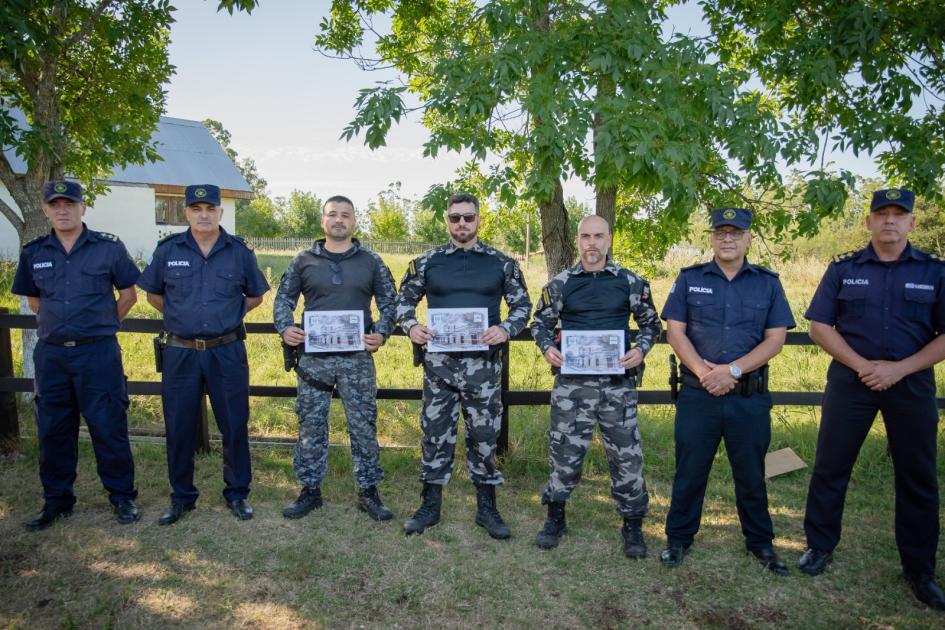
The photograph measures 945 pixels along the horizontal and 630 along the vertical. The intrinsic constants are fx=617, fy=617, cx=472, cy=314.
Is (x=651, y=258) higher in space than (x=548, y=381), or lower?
higher

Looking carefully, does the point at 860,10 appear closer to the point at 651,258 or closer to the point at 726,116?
the point at 726,116

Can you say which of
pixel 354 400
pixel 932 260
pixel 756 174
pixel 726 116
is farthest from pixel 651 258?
pixel 354 400

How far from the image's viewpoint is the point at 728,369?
3.71 m

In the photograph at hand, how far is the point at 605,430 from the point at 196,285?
3018 millimetres

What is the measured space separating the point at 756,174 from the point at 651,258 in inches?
81.7

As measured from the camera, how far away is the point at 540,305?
4.32 metres

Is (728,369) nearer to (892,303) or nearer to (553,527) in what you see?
(892,303)

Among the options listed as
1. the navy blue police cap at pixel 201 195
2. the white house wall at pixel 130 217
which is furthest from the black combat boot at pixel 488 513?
the white house wall at pixel 130 217

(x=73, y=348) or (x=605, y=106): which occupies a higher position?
(x=605, y=106)

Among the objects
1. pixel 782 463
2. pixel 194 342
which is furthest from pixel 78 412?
pixel 782 463

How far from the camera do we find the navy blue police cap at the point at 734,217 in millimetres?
3805

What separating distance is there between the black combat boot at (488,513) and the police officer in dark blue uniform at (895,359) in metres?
2.17

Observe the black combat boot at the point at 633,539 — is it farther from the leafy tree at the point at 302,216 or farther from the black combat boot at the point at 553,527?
the leafy tree at the point at 302,216

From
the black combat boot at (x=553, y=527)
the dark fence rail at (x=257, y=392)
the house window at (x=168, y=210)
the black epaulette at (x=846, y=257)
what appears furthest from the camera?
the house window at (x=168, y=210)
